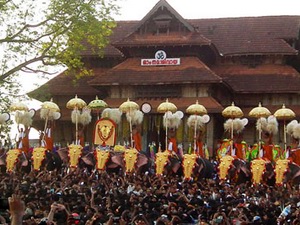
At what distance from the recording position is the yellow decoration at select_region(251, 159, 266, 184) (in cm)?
2552

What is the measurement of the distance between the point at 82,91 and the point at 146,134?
460cm

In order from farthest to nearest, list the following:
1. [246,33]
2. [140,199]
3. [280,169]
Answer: [246,33] < [280,169] < [140,199]

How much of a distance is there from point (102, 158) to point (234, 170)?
13.4ft

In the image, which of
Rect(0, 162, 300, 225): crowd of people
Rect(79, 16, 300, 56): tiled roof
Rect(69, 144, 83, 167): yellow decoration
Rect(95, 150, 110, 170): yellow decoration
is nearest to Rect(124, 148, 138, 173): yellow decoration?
Rect(0, 162, 300, 225): crowd of people

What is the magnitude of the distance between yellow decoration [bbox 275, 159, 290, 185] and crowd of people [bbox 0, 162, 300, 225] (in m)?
0.33

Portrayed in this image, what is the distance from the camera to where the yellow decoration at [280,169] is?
25.1 metres

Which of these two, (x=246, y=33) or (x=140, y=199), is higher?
(x=246, y=33)

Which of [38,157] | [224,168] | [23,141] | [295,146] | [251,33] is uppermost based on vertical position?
[251,33]

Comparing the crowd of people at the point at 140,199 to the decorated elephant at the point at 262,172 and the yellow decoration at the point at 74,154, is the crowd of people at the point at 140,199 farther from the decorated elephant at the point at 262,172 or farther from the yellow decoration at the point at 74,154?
the yellow decoration at the point at 74,154

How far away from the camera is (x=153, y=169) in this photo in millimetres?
26891

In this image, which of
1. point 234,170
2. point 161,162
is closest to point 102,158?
point 161,162

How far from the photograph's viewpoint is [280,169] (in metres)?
25.1

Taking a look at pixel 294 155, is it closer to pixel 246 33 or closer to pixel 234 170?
pixel 234 170

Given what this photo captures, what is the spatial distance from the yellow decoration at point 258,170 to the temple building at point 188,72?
35.9ft
